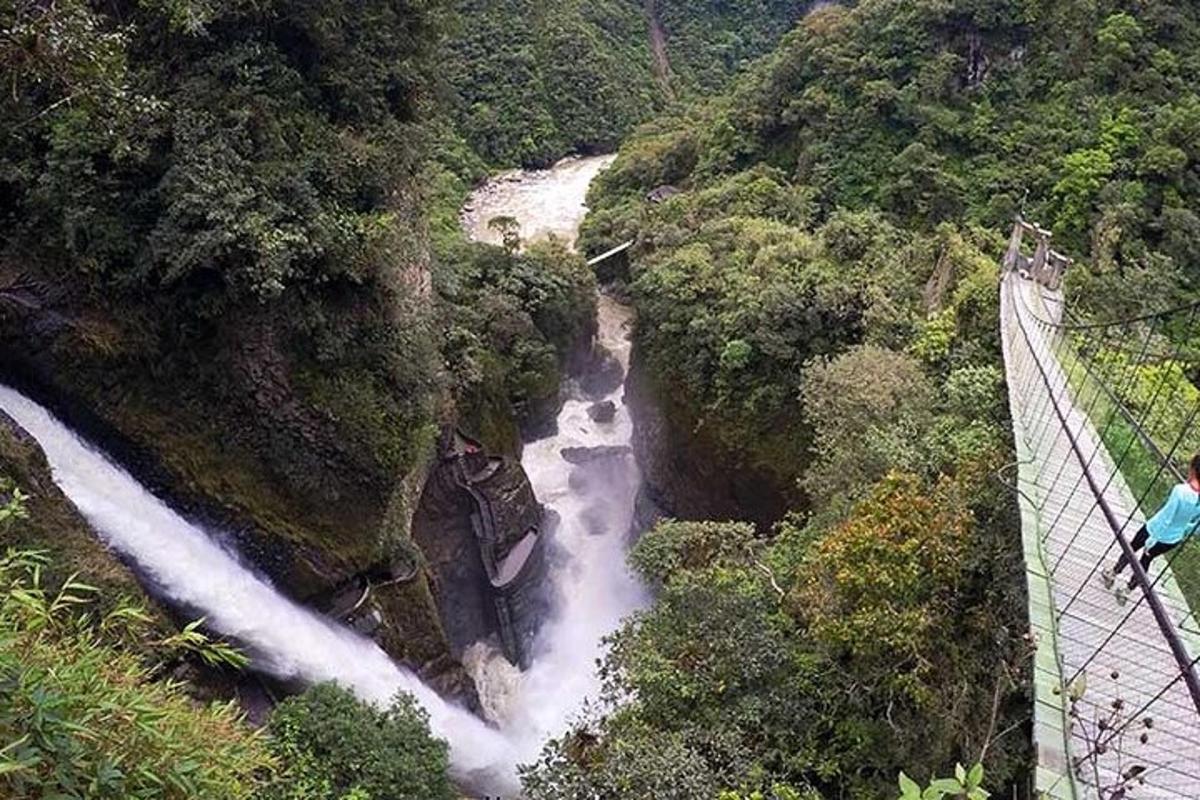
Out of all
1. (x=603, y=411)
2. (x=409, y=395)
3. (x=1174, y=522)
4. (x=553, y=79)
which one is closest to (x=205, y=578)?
(x=409, y=395)

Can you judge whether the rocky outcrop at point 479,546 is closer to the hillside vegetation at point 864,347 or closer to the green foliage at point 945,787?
the hillside vegetation at point 864,347

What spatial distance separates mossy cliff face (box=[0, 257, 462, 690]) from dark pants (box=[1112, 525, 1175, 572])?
6.16 m

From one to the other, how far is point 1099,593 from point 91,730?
4952 millimetres

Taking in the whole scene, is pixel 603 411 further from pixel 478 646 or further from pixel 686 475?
pixel 478 646

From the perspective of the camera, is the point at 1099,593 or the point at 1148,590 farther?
the point at 1099,593

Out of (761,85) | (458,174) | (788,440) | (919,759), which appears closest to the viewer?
(919,759)

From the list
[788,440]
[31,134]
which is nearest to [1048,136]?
[788,440]

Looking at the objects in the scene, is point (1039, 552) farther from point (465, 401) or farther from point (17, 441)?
point (465, 401)

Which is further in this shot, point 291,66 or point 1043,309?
point 1043,309

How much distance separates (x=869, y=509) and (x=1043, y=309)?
5928mm

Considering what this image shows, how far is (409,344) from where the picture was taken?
8.79 meters

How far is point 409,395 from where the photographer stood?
873 centimetres

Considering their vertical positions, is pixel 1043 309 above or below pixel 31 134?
below

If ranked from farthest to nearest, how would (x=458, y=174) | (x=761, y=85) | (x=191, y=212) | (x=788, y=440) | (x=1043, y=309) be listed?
(x=458, y=174) < (x=761, y=85) < (x=788, y=440) < (x=1043, y=309) < (x=191, y=212)
